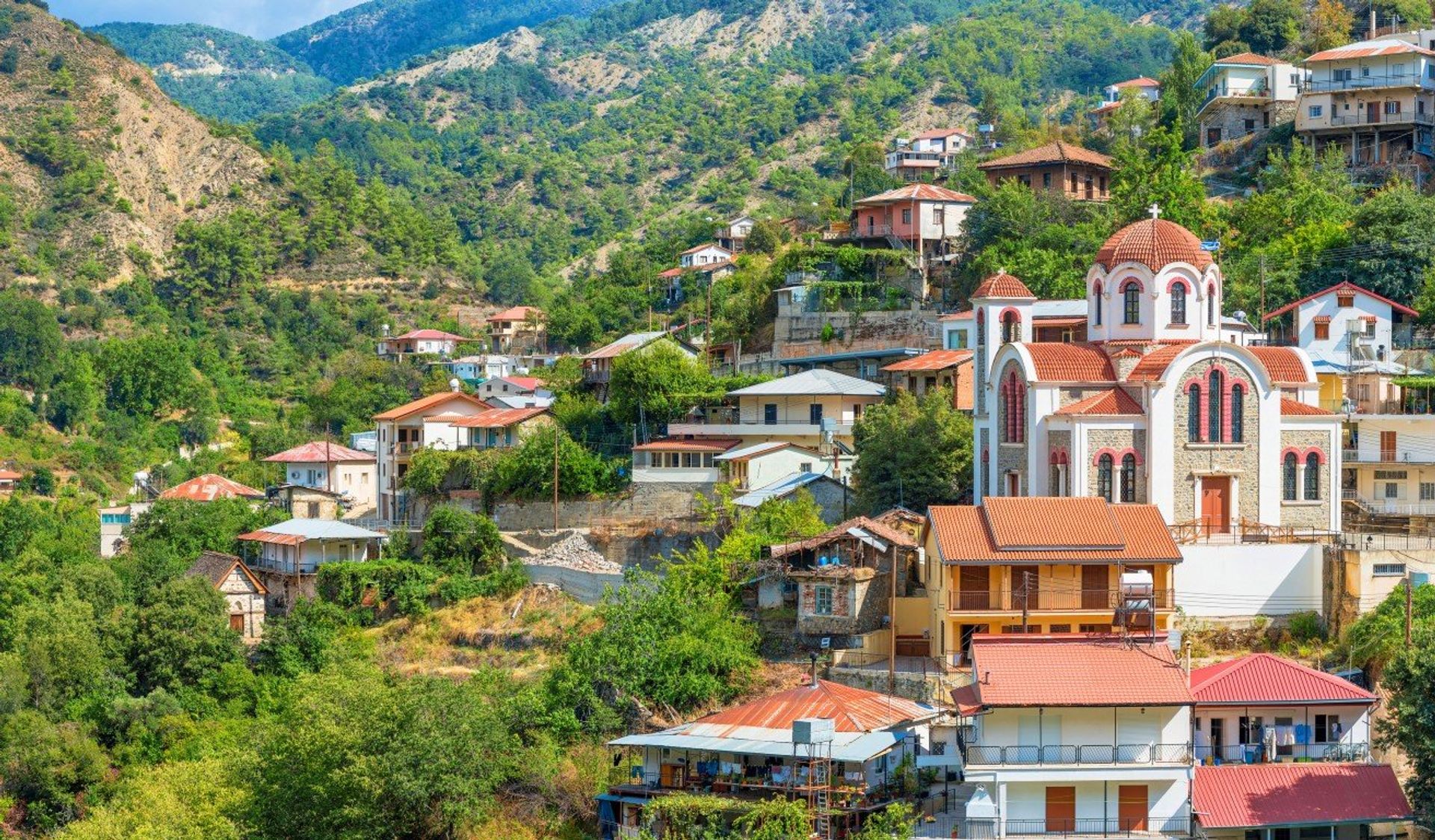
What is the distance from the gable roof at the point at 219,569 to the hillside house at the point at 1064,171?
30.6m

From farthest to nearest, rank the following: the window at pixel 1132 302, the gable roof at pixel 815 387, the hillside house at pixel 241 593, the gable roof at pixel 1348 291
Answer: the hillside house at pixel 241 593, the gable roof at pixel 815 387, the gable roof at pixel 1348 291, the window at pixel 1132 302

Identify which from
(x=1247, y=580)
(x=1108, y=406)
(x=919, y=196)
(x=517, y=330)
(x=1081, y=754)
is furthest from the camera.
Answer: (x=517, y=330)

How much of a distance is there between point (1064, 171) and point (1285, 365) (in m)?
28.4

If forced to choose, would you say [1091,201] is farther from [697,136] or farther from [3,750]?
[697,136]

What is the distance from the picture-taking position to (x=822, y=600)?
144 ft

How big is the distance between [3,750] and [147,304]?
65216 millimetres

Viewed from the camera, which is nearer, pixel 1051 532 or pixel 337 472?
pixel 1051 532

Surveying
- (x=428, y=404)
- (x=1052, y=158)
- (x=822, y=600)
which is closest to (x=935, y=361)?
(x=822, y=600)

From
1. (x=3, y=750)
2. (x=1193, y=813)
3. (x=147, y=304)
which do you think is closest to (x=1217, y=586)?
(x=1193, y=813)

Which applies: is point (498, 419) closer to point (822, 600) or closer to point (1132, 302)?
point (822, 600)

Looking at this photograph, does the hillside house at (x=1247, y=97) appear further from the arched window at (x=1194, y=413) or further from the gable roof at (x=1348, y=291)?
the arched window at (x=1194, y=413)

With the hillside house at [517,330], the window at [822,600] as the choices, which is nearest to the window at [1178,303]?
the window at [822,600]

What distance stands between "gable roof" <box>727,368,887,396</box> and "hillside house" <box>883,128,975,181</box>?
29641 millimetres

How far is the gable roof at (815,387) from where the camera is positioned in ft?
195
